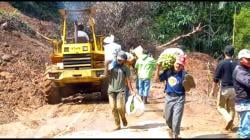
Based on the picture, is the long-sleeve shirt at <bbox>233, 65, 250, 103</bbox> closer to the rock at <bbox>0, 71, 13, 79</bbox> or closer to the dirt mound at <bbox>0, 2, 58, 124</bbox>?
the dirt mound at <bbox>0, 2, 58, 124</bbox>

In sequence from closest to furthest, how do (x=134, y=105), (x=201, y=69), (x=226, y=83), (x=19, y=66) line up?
1. (x=226, y=83)
2. (x=134, y=105)
3. (x=19, y=66)
4. (x=201, y=69)

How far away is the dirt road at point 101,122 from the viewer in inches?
487

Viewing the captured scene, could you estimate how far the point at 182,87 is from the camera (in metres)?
10.7

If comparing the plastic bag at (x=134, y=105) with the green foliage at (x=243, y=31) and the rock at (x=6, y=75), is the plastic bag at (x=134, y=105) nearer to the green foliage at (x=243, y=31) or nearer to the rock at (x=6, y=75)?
the rock at (x=6, y=75)

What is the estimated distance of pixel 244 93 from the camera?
33.0 feet

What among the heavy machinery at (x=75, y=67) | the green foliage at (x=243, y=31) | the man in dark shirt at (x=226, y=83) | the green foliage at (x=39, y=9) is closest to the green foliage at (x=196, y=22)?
the green foliage at (x=243, y=31)

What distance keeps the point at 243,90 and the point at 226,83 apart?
203cm

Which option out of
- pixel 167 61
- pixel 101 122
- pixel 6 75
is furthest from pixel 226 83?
pixel 6 75

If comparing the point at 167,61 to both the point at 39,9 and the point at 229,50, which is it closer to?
the point at 229,50

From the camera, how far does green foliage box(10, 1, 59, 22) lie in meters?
40.4

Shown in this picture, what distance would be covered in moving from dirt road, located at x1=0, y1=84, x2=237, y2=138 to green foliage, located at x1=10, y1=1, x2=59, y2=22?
74.6ft

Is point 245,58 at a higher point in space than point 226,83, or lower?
higher

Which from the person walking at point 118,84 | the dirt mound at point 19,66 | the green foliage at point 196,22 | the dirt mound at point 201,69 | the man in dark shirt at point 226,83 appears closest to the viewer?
the man in dark shirt at point 226,83

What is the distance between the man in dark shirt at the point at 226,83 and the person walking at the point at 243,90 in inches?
63.0
